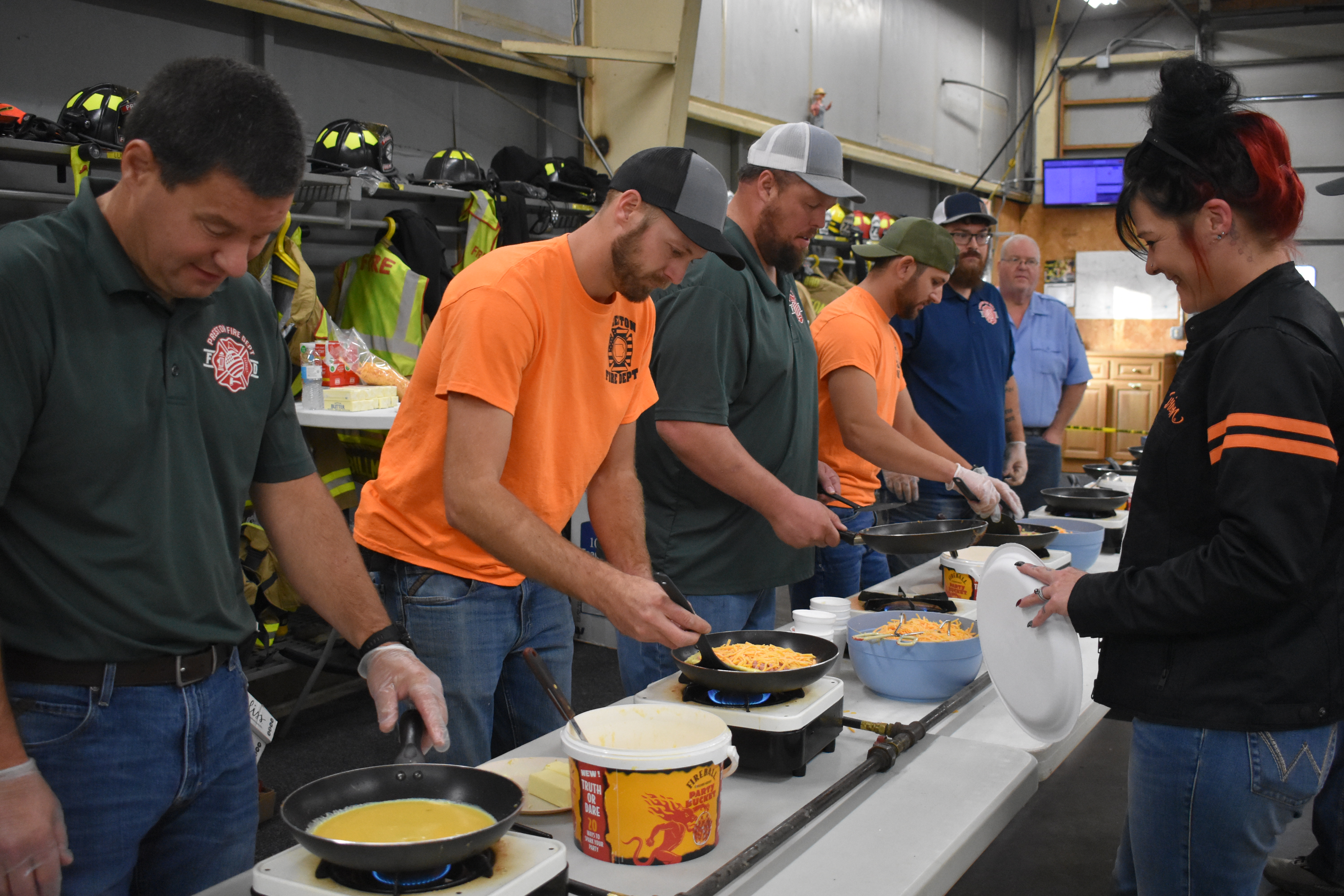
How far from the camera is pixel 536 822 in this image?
1.35 m

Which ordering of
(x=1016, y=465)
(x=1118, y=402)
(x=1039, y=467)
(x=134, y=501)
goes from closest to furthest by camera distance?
1. (x=134, y=501)
2. (x=1016, y=465)
3. (x=1039, y=467)
4. (x=1118, y=402)

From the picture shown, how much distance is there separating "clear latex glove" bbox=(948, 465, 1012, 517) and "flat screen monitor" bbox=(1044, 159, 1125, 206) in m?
9.45

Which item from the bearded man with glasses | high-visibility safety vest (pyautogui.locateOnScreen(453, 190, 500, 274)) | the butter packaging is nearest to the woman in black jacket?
the bearded man with glasses

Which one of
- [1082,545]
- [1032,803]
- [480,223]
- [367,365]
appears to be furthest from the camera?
[480,223]

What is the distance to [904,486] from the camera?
3357 mm

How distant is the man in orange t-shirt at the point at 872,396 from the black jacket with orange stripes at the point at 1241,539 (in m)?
1.30

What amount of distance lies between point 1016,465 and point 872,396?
1.78m

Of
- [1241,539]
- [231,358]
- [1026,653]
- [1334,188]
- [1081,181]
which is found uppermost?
[1081,181]

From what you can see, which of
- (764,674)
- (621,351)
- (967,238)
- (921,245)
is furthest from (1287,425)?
(967,238)

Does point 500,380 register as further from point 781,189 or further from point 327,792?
point 781,189

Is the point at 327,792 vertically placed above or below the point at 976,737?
→ above

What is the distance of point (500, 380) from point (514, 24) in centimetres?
429

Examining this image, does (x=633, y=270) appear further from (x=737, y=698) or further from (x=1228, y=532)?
(x=1228, y=532)

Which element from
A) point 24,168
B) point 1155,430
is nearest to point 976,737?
point 1155,430
